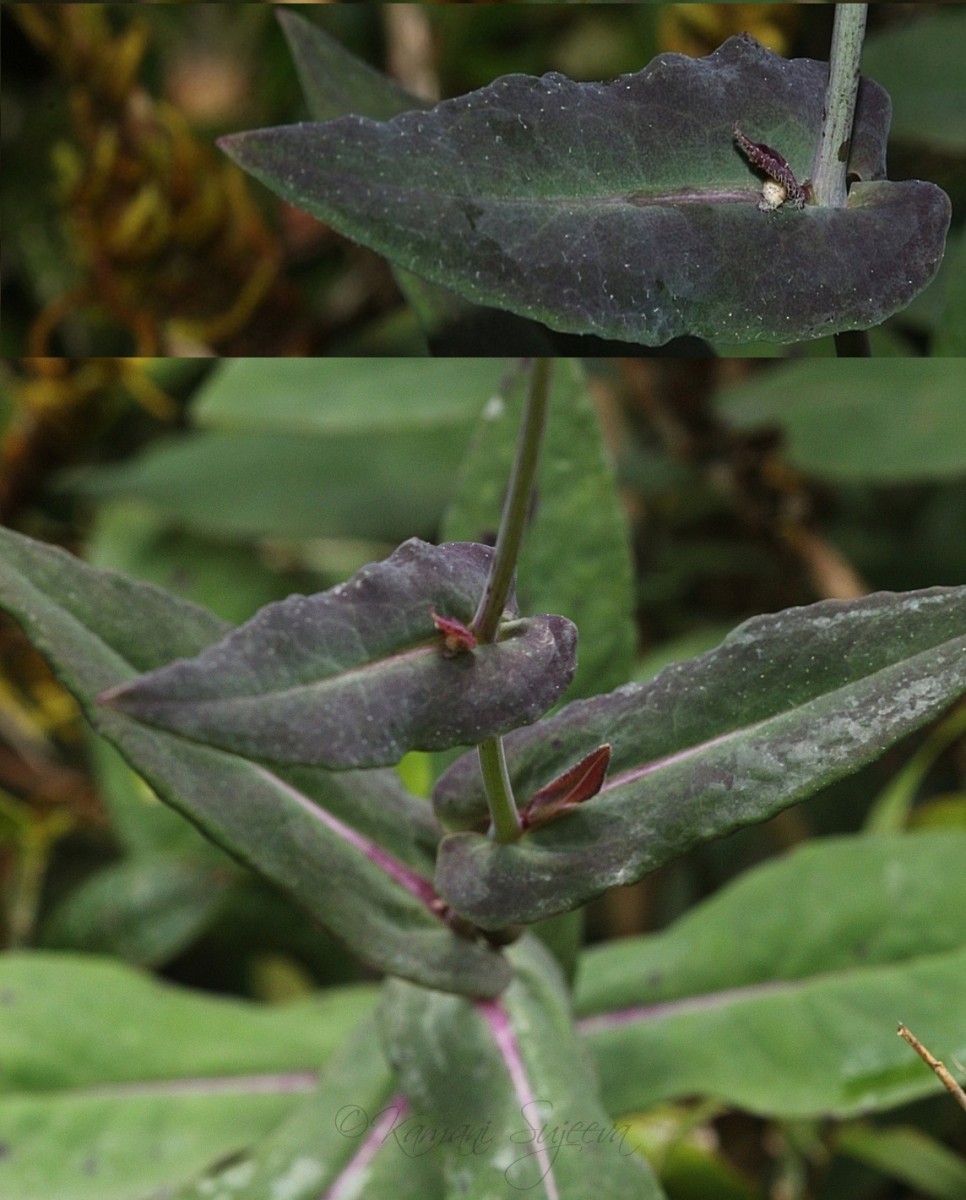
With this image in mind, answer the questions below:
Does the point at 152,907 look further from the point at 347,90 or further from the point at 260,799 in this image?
the point at 347,90

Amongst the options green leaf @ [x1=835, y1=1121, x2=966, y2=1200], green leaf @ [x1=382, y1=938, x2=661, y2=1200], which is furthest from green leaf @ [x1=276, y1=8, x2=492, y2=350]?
green leaf @ [x1=835, y1=1121, x2=966, y2=1200]

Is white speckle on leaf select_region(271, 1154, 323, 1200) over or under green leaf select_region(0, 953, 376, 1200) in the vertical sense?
under

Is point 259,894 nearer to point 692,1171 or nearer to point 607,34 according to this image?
point 692,1171

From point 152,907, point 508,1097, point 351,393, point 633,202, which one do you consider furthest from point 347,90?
point 152,907

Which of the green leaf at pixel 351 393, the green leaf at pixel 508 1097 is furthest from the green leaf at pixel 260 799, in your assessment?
the green leaf at pixel 351 393

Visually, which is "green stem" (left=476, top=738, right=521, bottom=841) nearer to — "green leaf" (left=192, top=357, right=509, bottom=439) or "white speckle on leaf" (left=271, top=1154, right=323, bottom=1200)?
"white speckle on leaf" (left=271, top=1154, right=323, bottom=1200)

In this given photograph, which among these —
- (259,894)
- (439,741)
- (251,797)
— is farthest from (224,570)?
(439,741)
